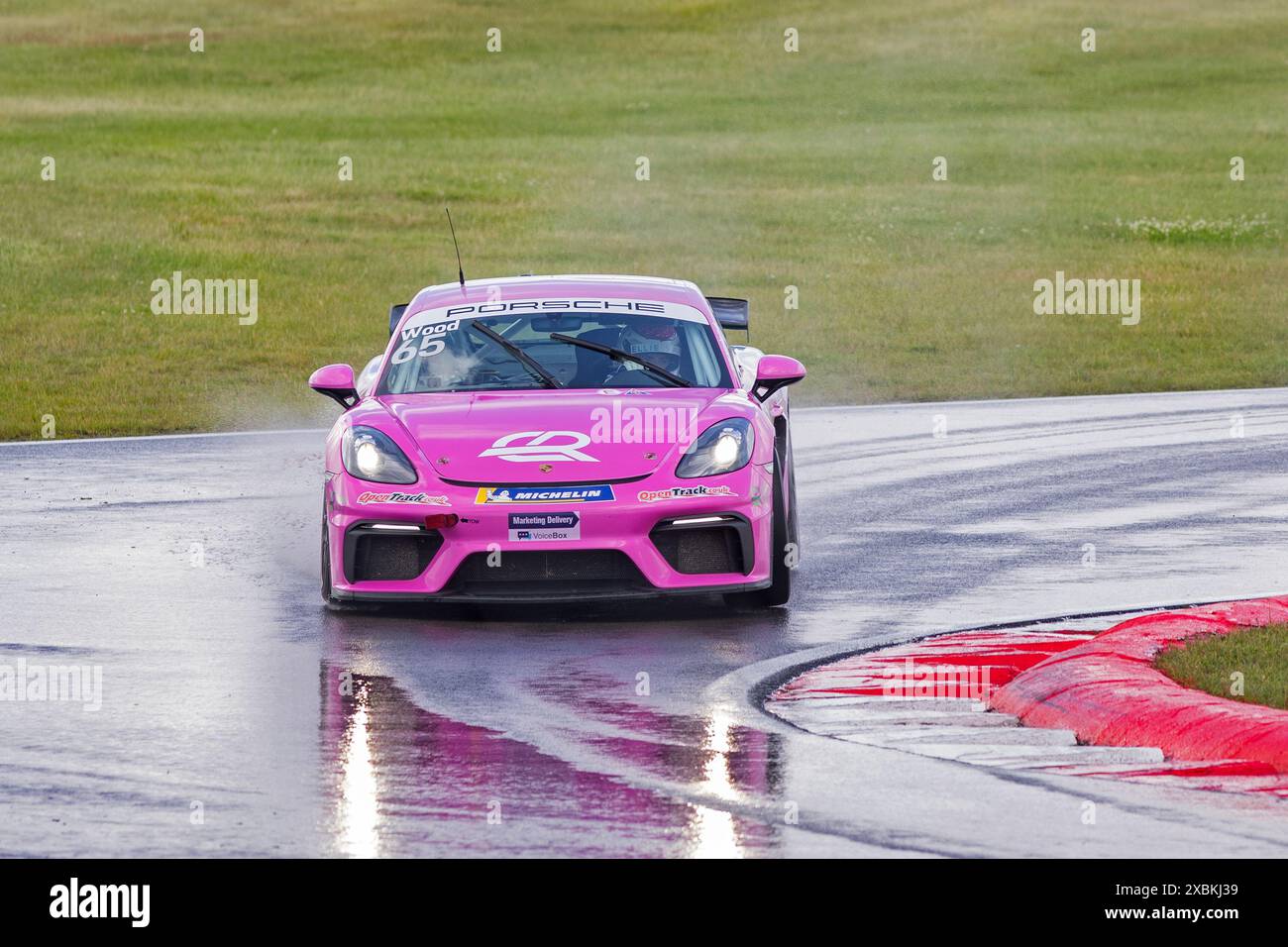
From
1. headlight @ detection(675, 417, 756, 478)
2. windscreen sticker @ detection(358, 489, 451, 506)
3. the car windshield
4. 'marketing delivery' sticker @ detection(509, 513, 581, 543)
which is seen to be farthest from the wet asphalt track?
the car windshield

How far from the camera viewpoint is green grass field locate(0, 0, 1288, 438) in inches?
1110

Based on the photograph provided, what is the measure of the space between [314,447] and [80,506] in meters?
3.84

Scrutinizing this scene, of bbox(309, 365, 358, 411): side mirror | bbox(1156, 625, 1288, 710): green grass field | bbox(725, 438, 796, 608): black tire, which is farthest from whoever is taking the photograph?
bbox(309, 365, 358, 411): side mirror

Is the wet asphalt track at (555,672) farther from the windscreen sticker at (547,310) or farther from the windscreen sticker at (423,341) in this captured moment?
the windscreen sticker at (547,310)

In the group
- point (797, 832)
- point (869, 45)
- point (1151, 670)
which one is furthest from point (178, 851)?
point (869, 45)

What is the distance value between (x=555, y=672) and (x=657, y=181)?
3884cm

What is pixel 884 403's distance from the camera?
76.7 ft

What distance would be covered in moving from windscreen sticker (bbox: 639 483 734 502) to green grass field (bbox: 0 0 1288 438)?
11.2 m

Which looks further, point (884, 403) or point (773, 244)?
point (773, 244)

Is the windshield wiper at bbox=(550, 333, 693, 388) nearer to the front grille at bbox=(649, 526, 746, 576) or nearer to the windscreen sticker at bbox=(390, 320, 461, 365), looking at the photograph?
the windscreen sticker at bbox=(390, 320, 461, 365)

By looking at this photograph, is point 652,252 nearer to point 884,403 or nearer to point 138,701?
A: point 884,403

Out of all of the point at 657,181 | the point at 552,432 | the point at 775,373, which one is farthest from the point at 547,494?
the point at 657,181

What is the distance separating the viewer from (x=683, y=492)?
1091 centimetres

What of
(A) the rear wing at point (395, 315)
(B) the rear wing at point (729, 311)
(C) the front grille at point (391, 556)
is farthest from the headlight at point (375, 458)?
(B) the rear wing at point (729, 311)
